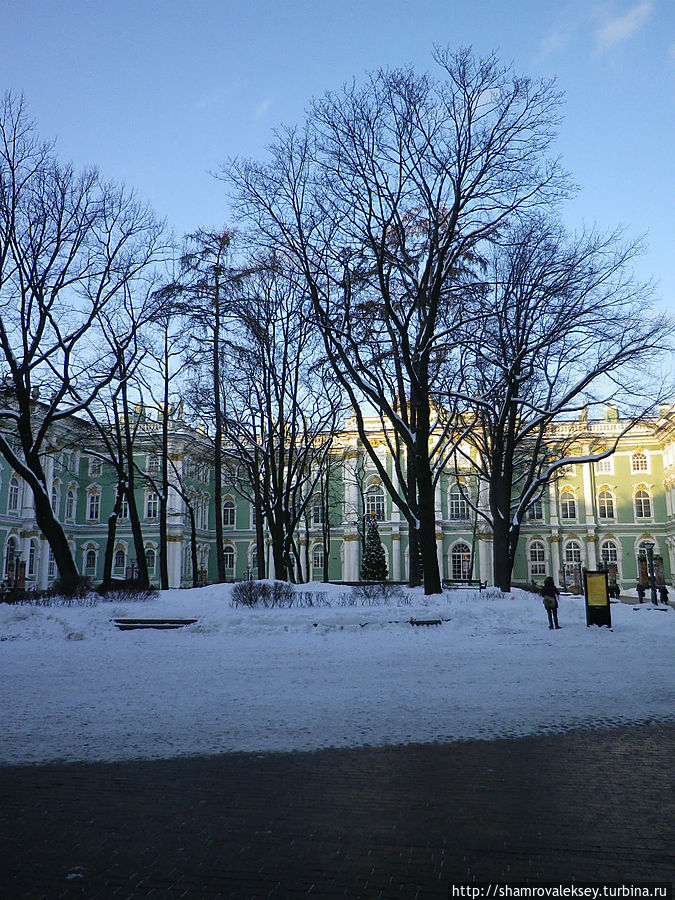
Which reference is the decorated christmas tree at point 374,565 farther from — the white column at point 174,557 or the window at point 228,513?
the window at point 228,513

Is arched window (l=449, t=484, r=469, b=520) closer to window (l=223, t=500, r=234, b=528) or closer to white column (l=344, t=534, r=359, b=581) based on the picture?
white column (l=344, t=534, r=359, b=581)

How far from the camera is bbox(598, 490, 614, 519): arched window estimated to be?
57156 mm

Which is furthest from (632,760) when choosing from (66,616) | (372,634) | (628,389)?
(628,389)

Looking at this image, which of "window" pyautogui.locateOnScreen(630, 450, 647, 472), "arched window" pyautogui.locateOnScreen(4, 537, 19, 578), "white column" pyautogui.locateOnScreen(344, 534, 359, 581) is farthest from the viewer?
"window" pyautogui.locateOnScreen(630, 450, 647, 472)

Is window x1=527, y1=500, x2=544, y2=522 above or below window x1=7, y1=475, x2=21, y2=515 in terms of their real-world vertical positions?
below

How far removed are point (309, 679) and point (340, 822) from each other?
5040mm

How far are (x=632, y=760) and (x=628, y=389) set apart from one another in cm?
1581

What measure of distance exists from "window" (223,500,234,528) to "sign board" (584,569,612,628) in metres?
47.0

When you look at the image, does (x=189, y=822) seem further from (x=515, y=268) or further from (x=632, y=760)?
(x=515, y=268)

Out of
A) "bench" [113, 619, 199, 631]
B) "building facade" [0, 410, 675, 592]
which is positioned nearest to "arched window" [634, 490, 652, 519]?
"building facade" [0, 410, 675, 592]

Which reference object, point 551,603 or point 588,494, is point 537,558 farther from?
point 551,603

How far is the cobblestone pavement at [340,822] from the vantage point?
10.5 feet

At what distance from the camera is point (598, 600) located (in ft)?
51.0

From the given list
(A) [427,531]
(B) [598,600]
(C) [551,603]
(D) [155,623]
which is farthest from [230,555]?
(C) [551,603]
